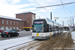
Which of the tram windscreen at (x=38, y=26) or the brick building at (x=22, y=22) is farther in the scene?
the brick building at (x=22, y=22)

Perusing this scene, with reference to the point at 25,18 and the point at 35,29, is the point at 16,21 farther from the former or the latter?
the point at 35,29

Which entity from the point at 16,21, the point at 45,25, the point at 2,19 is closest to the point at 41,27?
the point at 45,25

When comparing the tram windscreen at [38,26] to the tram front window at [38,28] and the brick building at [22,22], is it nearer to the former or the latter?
the tram front window at [38,28]

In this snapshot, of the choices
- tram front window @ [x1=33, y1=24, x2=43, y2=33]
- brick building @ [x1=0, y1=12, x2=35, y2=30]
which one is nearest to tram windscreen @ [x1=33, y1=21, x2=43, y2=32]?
tram front window @ [x1=33, y1=24, x2=43, y2=33]

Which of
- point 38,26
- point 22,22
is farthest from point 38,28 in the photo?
point 22,22

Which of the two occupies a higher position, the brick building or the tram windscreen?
the brick building

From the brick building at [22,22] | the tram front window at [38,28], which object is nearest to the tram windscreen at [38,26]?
the tram front window at [38,28]

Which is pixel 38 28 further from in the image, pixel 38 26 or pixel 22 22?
pixel 22 22

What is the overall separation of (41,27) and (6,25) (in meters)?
47.4

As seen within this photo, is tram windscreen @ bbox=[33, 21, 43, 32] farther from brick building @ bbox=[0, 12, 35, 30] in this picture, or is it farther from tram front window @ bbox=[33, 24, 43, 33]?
brick building @ bbox=[0, 12, 35, 30]

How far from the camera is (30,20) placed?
258 ft

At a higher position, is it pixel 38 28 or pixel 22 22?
pixel 22 22

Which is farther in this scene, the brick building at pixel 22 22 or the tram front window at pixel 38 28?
the brick building at pixel 22 22

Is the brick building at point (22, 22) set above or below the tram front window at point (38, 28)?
above
